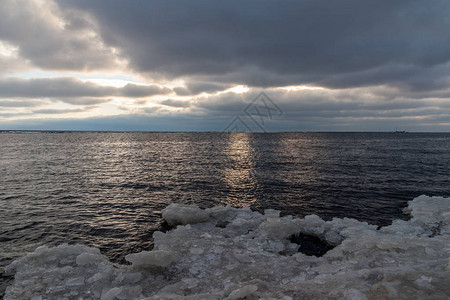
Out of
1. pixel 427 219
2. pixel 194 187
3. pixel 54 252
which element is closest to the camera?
pixel 54 252

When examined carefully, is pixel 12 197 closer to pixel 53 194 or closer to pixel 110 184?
pixel 53 194

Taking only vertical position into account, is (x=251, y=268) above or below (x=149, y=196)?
above

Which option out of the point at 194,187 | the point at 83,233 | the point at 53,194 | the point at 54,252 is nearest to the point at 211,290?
the point at 54,252

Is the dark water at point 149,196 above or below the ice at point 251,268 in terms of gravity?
below

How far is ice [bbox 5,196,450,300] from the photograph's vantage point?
7.61m

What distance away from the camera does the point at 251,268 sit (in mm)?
10602

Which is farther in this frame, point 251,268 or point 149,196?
point 149,196

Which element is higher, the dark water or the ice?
the ice

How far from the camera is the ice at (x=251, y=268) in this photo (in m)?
7.61

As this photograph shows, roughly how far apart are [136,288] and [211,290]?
3003 millimetres

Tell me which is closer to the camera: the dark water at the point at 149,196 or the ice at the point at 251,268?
the ice at the point at 251,268

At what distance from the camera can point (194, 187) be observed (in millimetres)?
29984

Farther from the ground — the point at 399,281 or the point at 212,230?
the point at 399,281

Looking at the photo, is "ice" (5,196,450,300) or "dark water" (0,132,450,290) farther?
"dark water" (0,132,450,290)
